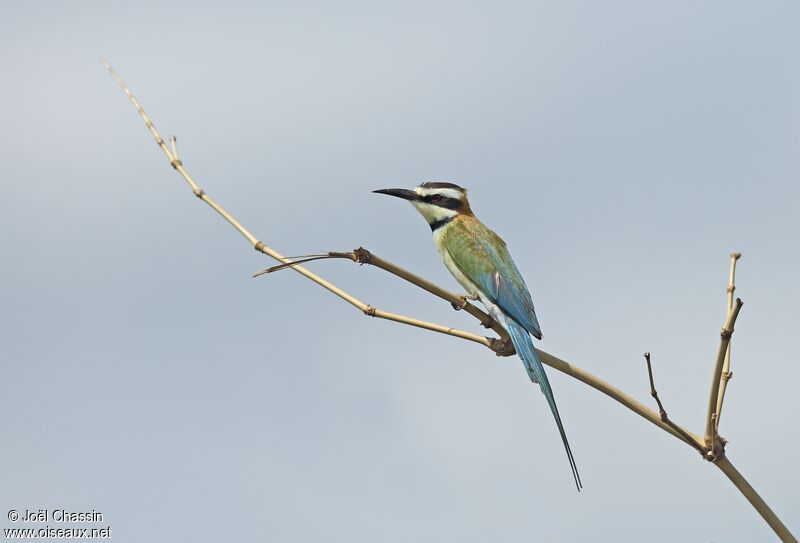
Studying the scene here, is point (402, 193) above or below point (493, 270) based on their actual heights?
above

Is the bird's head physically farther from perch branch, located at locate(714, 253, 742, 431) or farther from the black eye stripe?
perch branch, located at locate(714, 253, 742, 431)

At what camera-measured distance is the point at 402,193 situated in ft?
18.1

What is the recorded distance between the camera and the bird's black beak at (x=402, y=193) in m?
5.29

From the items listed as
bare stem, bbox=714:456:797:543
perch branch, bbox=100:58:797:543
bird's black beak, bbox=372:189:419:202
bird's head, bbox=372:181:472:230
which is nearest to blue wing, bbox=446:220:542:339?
bird's head, bbox=372:181:472:230

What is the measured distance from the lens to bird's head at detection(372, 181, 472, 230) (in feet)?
18.7

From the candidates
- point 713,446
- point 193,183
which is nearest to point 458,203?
point 193,183

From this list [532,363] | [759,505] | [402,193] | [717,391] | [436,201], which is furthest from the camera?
[436,201]

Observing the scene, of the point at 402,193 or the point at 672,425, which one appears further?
the point at 402,193

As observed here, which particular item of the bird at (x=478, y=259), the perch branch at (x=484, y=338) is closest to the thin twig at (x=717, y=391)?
the perch branch at (x=484, y=338)

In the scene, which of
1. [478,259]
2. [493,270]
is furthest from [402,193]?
[493,270]

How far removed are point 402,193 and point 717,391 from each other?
3.39 metres

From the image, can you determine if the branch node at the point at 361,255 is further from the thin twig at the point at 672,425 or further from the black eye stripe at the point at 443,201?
the black eye stripe at the point at 443,201

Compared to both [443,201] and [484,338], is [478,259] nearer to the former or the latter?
[443,201]

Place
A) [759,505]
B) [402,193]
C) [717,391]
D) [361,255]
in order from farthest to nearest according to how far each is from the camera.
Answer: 1. [402,193]
2. [361,255]
3. [717,391]
4. [759,505]
